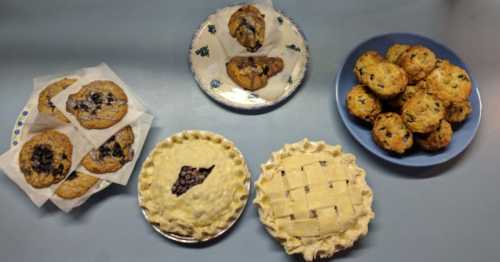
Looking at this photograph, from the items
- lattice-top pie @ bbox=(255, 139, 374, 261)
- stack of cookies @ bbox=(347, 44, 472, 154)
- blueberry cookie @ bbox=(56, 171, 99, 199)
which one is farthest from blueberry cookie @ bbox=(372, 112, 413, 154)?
blueberry cookie @ bbox=(56, 171, 99, 199)

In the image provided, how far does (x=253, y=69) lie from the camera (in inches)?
61.4

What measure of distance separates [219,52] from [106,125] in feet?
1.40

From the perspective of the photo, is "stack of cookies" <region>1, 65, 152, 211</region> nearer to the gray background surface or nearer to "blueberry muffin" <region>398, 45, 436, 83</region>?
the gray background surface

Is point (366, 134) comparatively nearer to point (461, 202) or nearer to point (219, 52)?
point (461, 202)

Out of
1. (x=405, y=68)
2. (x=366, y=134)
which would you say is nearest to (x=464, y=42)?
(x=405, y=68)

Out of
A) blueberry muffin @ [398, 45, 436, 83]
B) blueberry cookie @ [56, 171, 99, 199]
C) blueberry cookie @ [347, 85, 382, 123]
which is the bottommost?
blueberry cookie @ [56, 171, 99, 199]

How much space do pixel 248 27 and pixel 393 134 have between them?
21.8 inches

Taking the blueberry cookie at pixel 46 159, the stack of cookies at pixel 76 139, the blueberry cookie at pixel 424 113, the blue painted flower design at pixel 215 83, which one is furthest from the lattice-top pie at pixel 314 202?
the blueberry cookie at pixel 46 159

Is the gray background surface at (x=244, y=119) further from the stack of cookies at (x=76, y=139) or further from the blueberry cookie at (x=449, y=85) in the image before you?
the blueberry cookie at (x=449, y=85)

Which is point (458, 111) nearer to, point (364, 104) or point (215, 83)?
point (364, 104)

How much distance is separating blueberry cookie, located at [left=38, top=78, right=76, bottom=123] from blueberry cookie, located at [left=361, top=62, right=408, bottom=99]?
891 millimetres

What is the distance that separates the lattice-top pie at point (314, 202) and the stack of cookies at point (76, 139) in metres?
0.42

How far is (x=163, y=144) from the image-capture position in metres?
1.48

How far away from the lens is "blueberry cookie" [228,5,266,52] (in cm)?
157
